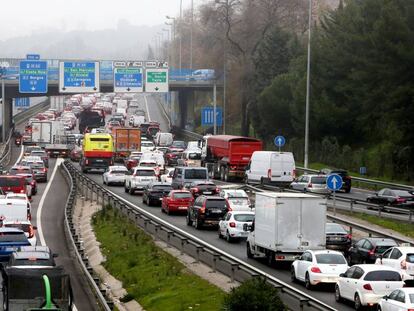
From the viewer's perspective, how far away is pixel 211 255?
35406 mm

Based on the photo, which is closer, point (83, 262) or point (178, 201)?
point (83, 262)

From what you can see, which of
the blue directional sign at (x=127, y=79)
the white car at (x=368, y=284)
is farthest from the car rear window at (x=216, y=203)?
the blue directional sign at (x=127, y=79)

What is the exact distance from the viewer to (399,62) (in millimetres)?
73062

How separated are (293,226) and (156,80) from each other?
6748cm

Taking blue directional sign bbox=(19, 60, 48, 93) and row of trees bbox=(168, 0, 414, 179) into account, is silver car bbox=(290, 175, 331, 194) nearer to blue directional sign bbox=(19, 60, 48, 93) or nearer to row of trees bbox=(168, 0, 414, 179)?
row of trees bbox=(168, 0, 414, 179)

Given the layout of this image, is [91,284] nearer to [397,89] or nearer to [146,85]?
[397,89]

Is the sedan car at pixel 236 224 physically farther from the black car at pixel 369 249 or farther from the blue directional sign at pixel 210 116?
the blue directional sign at pixel 210 116

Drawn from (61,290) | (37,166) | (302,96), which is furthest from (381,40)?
(61,290)

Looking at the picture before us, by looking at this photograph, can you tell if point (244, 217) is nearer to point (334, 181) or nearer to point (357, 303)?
point (334, 181)

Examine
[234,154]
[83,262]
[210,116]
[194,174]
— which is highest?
[210,116]

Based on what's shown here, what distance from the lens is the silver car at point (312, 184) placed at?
64062 mm

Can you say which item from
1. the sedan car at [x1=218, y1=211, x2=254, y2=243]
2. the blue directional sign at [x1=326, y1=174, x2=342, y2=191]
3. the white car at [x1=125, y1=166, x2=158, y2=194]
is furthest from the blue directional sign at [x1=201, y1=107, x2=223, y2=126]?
the sedan car at [x1=218, y1=211, x2=254, y2=243]

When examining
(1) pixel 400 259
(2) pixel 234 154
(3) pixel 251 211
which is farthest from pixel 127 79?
(1) pixel 400 259

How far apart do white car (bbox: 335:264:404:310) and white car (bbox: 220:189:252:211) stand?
64.6 ft
